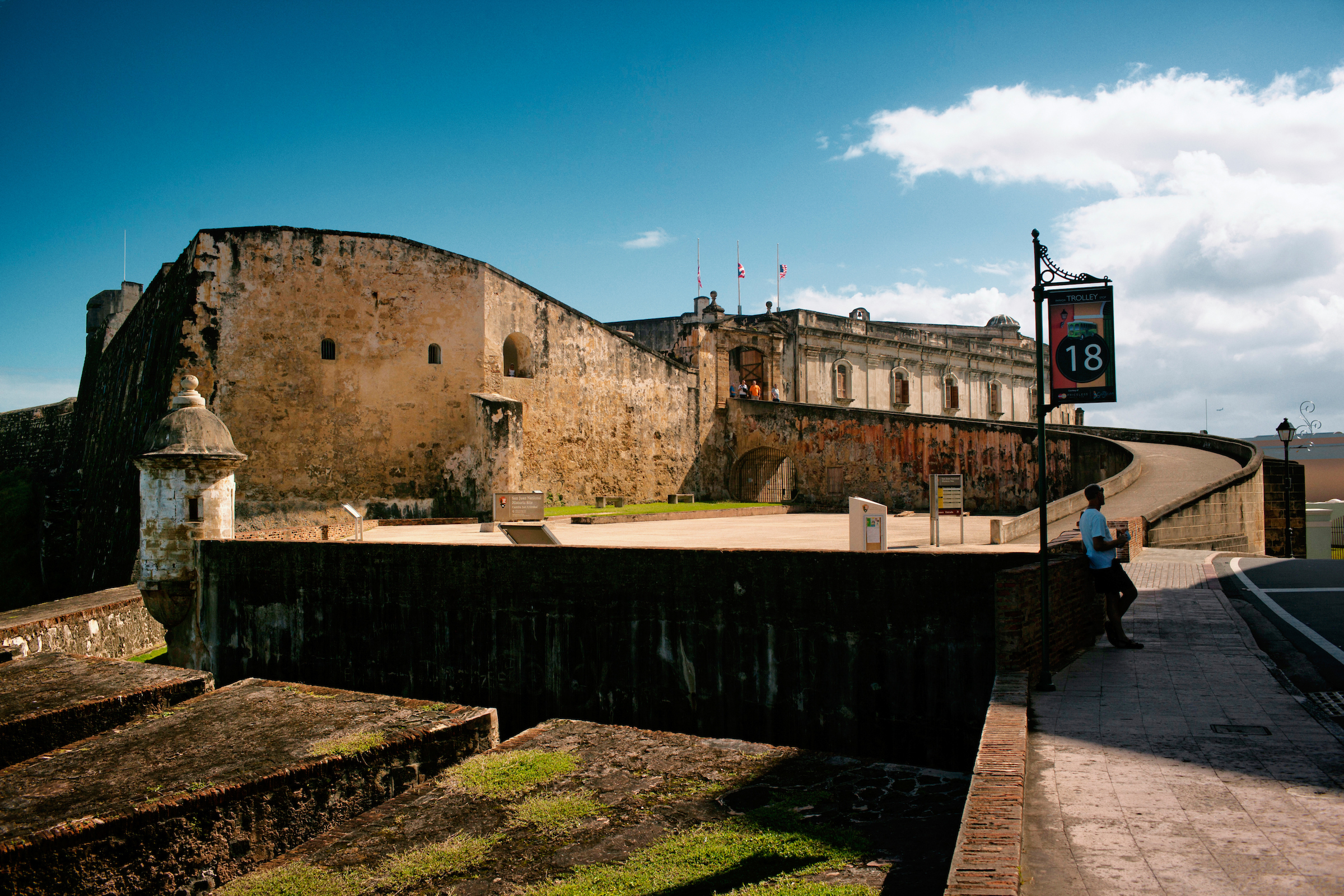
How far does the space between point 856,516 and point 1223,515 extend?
10.8 metres

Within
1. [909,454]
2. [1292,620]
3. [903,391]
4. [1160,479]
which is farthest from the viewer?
[903,391]

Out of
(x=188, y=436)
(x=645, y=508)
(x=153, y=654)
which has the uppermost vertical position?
(x=188, y=436)

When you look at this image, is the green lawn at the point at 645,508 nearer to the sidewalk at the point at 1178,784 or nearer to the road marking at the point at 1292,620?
the road marking at the point at 1292,620

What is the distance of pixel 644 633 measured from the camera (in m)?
9.42

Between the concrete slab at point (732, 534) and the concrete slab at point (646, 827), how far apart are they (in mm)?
4405

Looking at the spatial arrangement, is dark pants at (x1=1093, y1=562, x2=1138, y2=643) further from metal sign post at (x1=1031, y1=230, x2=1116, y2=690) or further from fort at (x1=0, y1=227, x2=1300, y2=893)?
metal sign post at (x1=1031, y1=230, x2=1116, y2=690)

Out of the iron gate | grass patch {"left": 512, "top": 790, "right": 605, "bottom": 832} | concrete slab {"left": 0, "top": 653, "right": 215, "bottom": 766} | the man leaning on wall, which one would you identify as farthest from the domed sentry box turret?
the iron gate


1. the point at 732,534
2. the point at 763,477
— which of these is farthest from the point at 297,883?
the point at 763,477

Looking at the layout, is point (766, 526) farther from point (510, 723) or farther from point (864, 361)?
point (864, 361)

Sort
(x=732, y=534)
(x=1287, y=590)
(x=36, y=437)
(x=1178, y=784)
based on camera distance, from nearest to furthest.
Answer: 1. (x=1178, y=784)
2. (x=1287, y=590)
3. (x=732, y=534)
4. (x=36, y=437)

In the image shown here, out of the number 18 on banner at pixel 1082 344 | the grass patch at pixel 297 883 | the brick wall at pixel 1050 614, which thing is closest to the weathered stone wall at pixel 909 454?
the brick wall at pixel 1050 614

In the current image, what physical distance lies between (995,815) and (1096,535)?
4573 mm

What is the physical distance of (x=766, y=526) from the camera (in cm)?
1923

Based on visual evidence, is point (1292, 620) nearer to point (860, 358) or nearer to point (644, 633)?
point (644, 633)
